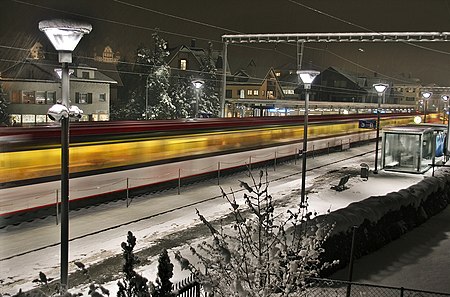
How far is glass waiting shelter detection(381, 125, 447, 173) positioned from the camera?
26.0 metres

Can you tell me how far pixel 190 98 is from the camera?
5203 cm

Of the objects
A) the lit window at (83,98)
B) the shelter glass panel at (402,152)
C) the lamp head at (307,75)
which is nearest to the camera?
the lamp head at (307,75)

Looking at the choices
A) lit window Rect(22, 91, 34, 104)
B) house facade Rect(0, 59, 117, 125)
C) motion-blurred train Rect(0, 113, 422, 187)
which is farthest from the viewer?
lit window Rect(22, 91, 34, 104)

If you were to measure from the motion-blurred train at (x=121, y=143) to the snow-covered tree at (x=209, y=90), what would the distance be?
24356 millimetres

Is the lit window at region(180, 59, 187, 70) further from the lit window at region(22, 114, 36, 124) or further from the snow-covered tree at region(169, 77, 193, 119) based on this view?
the lit window at region(22, 114, 36, 124)

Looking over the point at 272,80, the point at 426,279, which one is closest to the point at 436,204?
the point at 426,279

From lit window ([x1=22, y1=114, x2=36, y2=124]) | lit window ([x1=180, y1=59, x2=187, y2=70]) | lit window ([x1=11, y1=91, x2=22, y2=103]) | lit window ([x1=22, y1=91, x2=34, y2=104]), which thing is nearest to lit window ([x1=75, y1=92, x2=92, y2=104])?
lit window ([x1=22, y1=91, x2=34, y2=104])

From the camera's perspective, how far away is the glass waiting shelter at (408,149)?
85.3 ft

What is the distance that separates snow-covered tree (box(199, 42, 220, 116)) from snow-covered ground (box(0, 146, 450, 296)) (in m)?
31.5

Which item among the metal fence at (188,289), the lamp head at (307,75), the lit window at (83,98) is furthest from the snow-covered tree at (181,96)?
the metal fence at (188,289)

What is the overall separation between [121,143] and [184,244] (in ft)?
17.0

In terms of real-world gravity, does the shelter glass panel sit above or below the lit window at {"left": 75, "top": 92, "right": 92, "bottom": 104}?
below

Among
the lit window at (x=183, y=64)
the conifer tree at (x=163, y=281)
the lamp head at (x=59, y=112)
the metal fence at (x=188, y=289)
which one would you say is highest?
the lit window at (x=183, y=64)

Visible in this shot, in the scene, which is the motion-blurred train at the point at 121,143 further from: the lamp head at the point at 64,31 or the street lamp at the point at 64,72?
the lamp head at the point at 64,31
